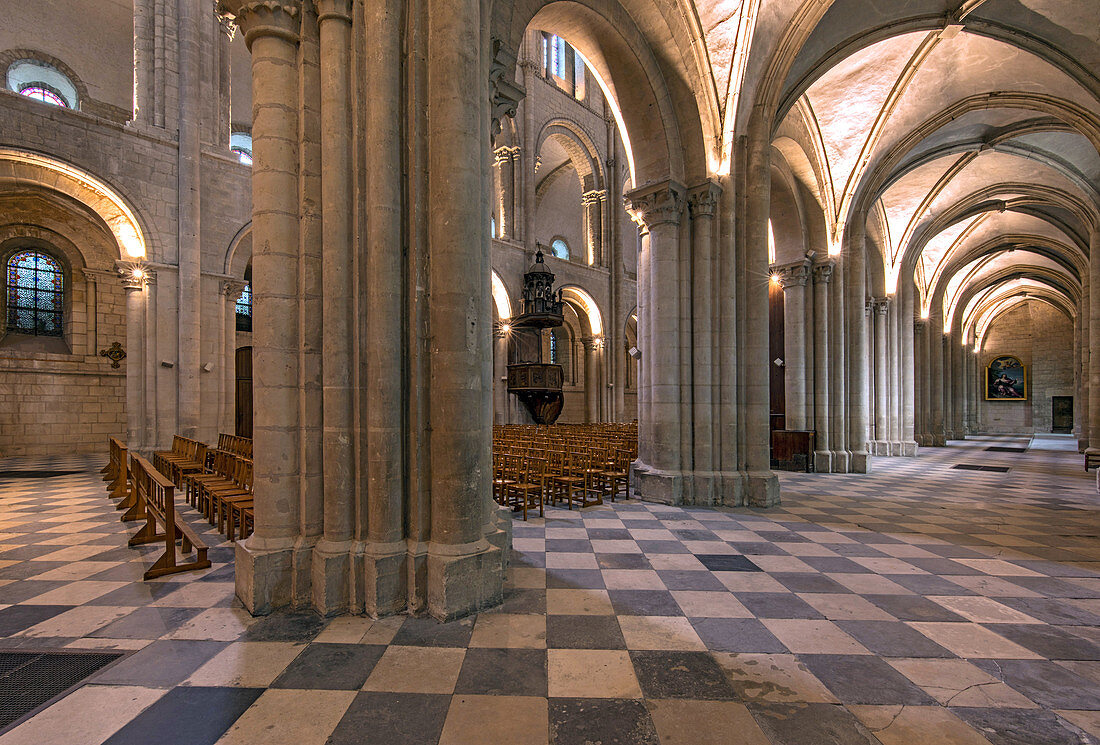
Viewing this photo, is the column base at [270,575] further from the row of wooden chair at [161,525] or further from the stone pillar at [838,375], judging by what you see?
the stone pillar at [838,375]

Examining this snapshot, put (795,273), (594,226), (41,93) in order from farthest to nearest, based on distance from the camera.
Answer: (594,226) < (41,93) < (795,273)

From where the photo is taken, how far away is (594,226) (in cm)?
2573

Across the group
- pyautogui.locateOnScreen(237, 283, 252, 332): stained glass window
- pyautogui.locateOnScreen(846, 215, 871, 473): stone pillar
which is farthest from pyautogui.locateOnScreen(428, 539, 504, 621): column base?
pyautogui.locateOnScreen(237, 283, 252, 332): stained glass window

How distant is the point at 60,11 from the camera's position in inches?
621

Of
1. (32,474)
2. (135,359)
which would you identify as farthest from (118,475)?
(135,359)

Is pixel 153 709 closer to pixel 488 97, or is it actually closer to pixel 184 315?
pixel 488 97

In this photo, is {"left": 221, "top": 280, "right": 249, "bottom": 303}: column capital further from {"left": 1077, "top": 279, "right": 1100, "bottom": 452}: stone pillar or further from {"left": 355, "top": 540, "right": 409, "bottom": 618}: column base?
{"left": 1077, "top": 279, "right": 1100, "bottom": 452}: stone pillar

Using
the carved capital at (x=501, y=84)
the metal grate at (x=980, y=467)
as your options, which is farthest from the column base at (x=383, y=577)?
the metal grate at (x=980, y=467)

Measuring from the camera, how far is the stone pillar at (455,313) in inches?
156

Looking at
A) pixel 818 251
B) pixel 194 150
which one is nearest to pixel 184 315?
pixel 194 150

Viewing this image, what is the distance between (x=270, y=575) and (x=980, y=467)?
17827mm

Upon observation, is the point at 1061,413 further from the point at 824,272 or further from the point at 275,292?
the point at 275,292

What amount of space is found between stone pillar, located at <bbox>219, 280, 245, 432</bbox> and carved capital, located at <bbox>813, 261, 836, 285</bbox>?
16201 millimetres

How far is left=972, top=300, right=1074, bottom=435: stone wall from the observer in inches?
1334
